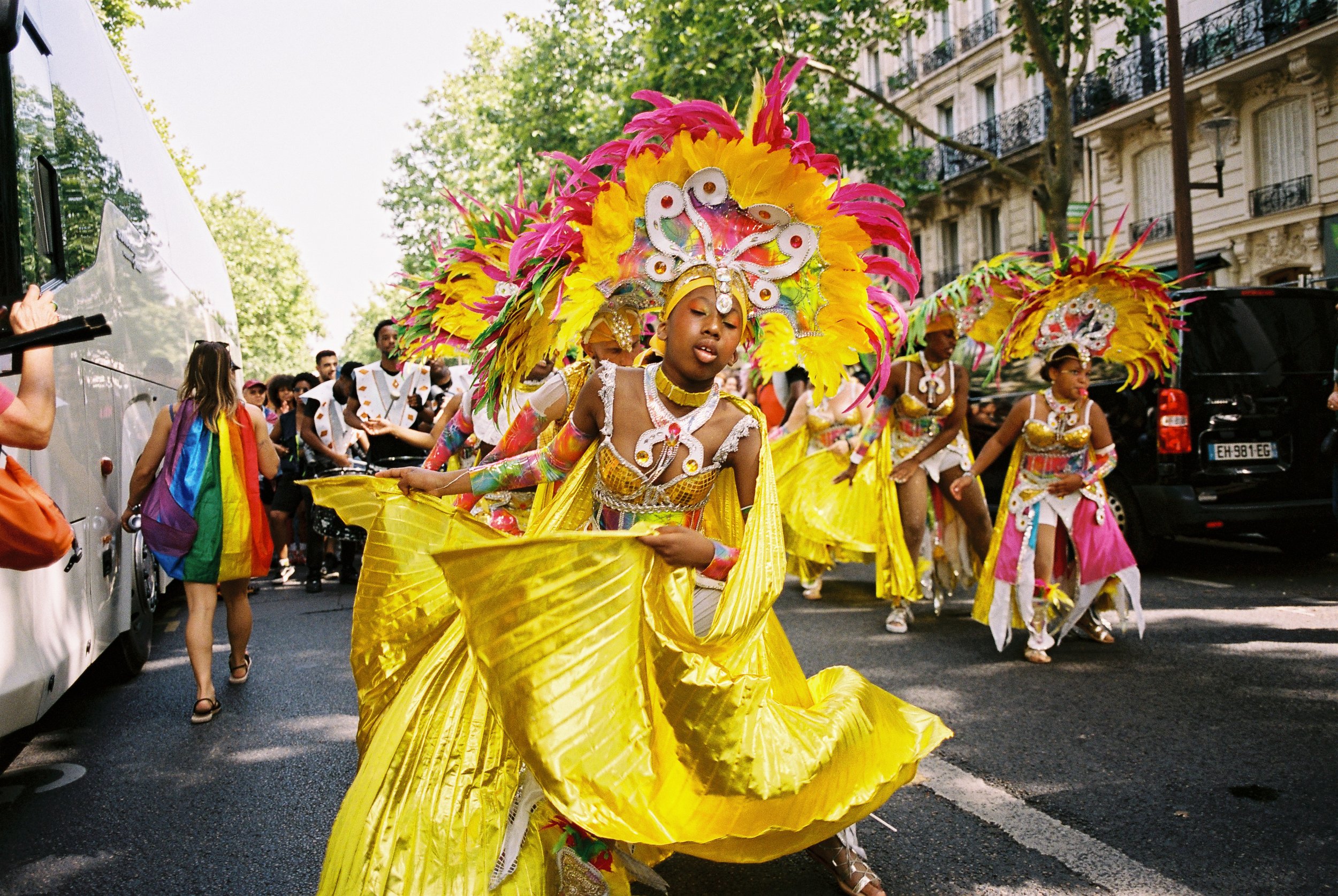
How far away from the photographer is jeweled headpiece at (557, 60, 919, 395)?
10.4ft

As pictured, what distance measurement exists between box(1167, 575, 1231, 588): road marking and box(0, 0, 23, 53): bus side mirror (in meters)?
7.98

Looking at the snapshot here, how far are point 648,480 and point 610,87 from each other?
24607 millimetres

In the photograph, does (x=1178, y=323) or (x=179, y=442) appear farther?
(x=1178, y=323)

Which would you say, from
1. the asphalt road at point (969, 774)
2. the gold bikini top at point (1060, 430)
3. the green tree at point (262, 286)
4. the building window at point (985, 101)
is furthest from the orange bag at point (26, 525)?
the green tree at point (262, 286)

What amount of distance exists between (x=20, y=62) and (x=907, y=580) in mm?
5521

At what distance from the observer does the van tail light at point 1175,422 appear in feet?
→ 26.5

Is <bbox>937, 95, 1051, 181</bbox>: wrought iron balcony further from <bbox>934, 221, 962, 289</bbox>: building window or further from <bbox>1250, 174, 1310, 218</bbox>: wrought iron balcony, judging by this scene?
<bbox>1250, 174, 1310, 218</bbox>: wrought iron balcony

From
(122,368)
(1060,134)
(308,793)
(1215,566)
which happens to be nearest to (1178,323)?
(1215,566)

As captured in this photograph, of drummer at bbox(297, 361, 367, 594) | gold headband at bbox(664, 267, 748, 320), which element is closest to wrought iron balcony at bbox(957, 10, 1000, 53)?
drummer at bbox(297, 361, 367, 594)

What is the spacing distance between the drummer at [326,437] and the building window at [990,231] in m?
24.8

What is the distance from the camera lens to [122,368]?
231 inches

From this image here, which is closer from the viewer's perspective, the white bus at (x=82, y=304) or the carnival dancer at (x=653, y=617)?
the carnival dancer at (x=653, y=617)

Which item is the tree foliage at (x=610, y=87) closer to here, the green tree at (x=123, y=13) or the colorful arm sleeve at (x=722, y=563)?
the colorful arm sleeve at (x=722, y=563)

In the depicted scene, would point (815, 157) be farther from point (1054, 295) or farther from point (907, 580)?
point (907, 580)
